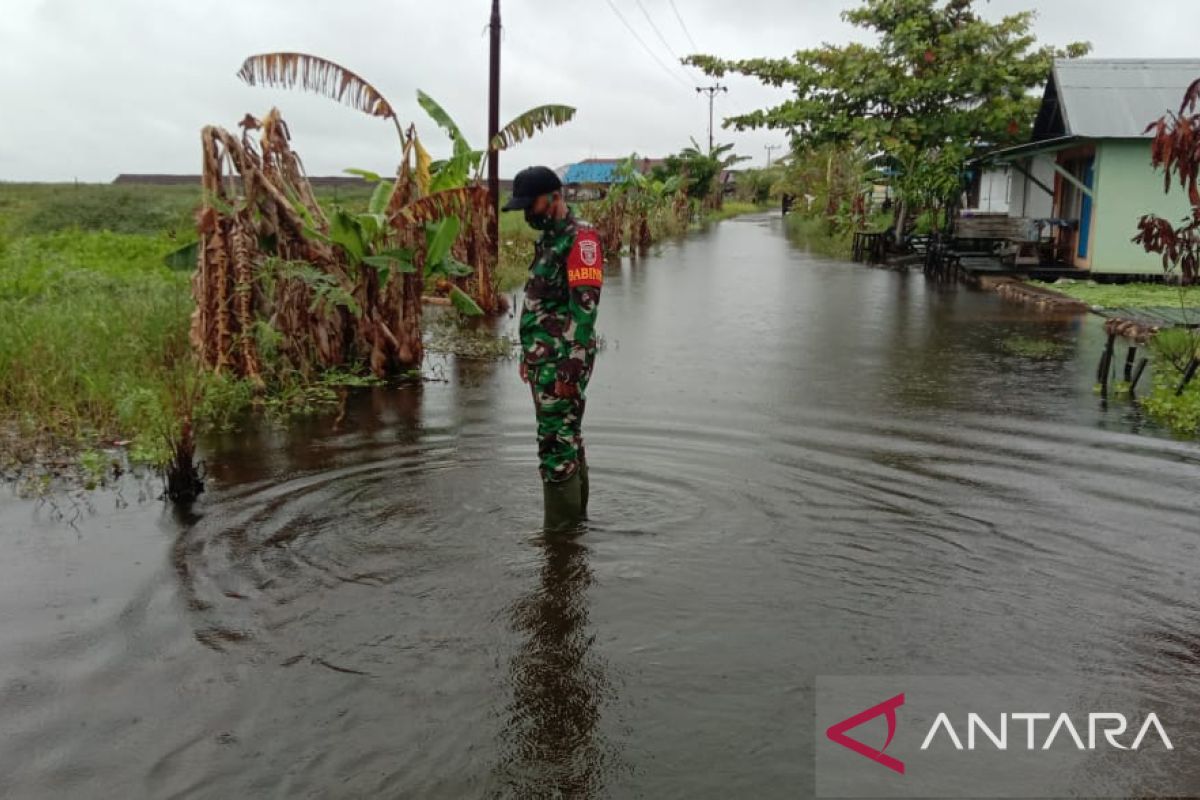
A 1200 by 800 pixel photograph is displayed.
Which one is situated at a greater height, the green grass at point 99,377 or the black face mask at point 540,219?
the black face mask at point 540,219

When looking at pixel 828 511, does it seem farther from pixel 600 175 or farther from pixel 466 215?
pixel 600 175

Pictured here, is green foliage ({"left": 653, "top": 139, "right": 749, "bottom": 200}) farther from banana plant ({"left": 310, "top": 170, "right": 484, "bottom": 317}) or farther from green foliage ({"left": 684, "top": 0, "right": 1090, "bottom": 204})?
banana plant ({"left": 310, "top": 170, "right": 484, "bottom": 317})

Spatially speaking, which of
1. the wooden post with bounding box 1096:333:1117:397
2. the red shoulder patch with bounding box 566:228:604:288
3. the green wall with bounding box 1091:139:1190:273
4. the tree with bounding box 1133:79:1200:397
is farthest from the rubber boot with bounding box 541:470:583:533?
the green wall with bounding box 1091:139:1190:273

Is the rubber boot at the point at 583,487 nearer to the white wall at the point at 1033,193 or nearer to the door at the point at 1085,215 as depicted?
the door at the point at 1085,215

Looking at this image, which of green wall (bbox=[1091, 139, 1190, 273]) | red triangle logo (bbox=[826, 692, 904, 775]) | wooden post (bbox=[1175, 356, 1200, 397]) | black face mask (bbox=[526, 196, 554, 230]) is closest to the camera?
red triangle logo (bbox=[826, 692, 904, 775])

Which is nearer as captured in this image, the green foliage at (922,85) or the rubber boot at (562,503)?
the rubber boot at (562,503)

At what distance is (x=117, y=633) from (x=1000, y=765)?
3.50 metres

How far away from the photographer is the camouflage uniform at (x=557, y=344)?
5.70 metres

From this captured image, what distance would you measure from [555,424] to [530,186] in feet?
4.15

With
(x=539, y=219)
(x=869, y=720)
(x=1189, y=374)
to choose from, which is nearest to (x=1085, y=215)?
(x=1189, y=374)

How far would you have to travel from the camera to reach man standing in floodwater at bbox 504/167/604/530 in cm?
558

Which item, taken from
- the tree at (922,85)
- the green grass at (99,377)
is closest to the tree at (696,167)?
the tree at (922,85)

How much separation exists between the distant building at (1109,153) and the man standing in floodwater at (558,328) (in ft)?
51.1

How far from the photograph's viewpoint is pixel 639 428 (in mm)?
8367
